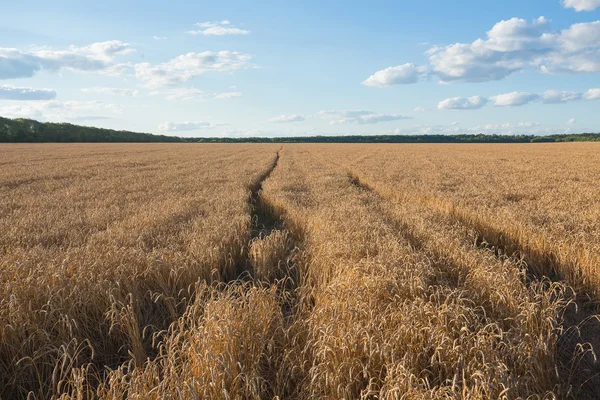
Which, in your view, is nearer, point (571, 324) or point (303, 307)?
point (303, 307)

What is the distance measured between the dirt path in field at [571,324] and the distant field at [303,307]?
2 centimetres

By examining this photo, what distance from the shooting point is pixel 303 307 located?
172 inches

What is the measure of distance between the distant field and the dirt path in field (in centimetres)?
2

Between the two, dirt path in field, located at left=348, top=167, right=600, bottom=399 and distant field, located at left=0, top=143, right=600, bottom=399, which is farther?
dirt path in field, located at left=348, top=167, right=600, bottom=399

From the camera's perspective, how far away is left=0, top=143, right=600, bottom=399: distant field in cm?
295

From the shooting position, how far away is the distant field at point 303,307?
295cm

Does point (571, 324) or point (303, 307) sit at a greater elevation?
point (303, 307)

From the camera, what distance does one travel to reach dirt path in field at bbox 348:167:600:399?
339 centimetres

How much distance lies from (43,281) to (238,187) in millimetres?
10554

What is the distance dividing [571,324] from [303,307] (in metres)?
3.32

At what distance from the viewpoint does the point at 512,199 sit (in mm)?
11789

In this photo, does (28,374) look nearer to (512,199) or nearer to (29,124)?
(512,199)

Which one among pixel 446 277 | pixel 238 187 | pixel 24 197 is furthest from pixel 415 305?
pixel 24 197

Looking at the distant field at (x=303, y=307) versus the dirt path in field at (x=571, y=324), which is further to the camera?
the dirt path in field at (x=571, y=324)
